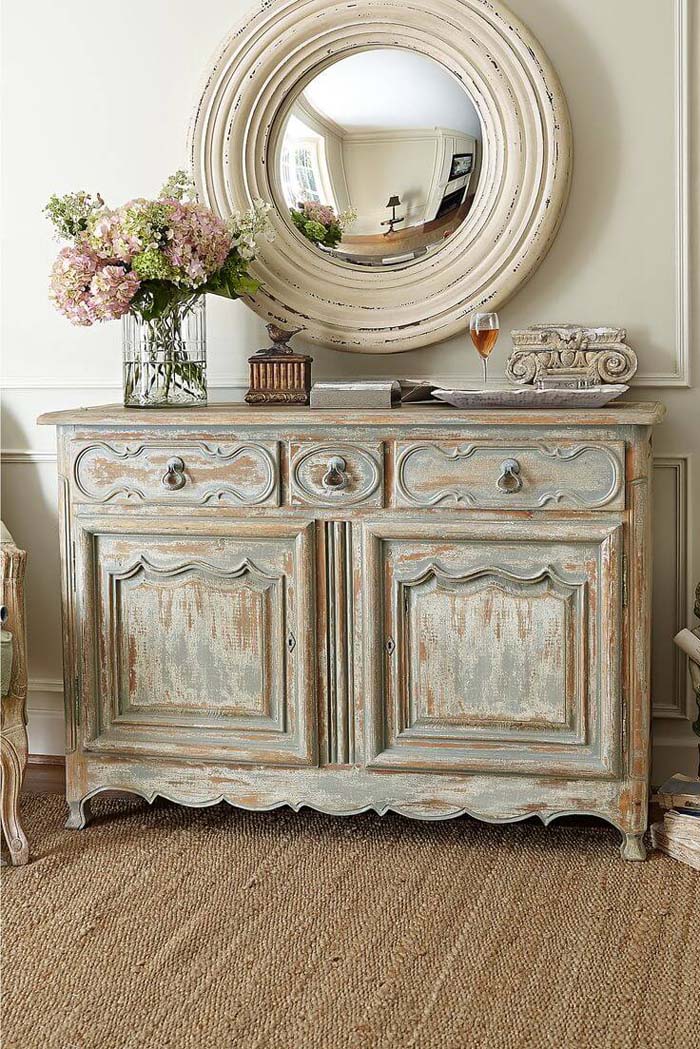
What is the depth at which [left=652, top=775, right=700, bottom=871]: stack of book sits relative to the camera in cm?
241

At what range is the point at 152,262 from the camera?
8.36 feet

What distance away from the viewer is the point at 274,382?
270cm

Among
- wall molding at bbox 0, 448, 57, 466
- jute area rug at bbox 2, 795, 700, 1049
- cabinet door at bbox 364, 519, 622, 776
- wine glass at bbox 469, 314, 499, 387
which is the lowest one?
jute area rug at bbox 2, 795, 700, 1049

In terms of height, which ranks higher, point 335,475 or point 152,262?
point 152,262

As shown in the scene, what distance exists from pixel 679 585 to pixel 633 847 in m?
0.70

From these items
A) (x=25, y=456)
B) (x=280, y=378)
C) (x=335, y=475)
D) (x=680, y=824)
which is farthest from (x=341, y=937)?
(x=25, y=456)

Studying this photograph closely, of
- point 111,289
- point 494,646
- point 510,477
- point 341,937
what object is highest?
point 111,289

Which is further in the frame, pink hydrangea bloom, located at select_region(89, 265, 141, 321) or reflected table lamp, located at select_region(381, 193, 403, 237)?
reflected table lamp, located at select_region(381, 193, 403, 237)

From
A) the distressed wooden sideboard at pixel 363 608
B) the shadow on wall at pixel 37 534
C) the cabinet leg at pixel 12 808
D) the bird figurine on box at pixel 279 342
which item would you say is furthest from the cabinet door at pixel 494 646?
the shadow on wall at pixel 37 534

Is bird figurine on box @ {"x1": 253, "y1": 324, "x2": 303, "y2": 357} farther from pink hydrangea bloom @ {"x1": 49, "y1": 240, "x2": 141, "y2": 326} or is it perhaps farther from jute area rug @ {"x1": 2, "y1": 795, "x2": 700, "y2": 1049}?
jute area rug @ {"x1": 2, "y1": 795, "x2": 700, "y2": 1049}

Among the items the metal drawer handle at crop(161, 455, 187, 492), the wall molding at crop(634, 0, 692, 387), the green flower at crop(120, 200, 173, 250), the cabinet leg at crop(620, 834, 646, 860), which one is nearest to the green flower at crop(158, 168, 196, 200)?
the green flower at crop(120, 200, 173, 250)

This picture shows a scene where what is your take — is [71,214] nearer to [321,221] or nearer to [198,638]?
[321,221]

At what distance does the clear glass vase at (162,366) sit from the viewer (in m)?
2.71

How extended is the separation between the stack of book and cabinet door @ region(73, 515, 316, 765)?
795mm
